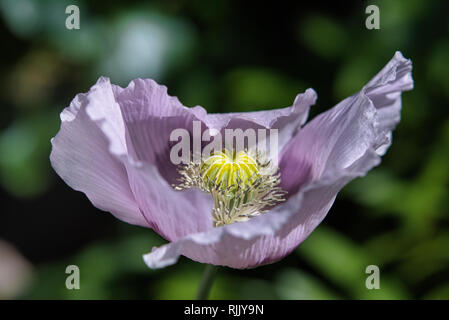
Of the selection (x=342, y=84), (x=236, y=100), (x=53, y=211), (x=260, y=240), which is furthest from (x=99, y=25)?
(x=260, y=240)

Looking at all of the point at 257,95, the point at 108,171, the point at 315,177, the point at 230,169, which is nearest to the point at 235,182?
the point at 230,169

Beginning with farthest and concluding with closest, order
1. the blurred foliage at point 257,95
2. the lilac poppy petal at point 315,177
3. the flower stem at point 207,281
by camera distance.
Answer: the blurred foliage at point 257,95 → the flower stem at point 207,281 → the lilac poppy petal at point 315,177

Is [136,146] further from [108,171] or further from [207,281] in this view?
[207,281]

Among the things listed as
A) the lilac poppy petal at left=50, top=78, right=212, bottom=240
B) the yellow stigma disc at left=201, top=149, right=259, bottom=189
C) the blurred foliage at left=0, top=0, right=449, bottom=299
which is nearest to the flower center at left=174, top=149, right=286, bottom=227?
the yellow stigma disc at left=201, top=149, right=259, bottom=189

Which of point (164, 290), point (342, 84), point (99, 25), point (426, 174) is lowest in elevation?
point (164, 290)

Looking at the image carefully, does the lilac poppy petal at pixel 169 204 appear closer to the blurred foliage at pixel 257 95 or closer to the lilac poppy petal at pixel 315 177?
the lilac poppy petal at pixel 315 177

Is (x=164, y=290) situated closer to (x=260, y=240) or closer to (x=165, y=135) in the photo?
(x=165, y=135)

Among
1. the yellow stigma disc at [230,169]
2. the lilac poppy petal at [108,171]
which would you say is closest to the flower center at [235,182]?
the yellow stigma disc at [230,169]
